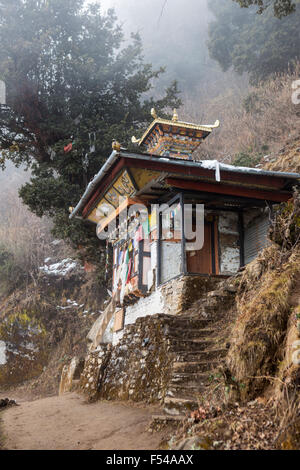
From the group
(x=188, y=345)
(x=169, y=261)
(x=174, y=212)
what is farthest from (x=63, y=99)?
Result: (x=188, y=345)

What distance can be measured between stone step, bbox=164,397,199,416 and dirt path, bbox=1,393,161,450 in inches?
14.7

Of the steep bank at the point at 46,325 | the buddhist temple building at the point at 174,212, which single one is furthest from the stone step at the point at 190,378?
the steep bank at the point at 46,325

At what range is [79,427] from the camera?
5.51m

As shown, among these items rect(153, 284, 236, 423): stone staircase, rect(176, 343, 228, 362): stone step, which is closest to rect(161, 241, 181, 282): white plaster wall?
rect(153, 284, 236, 423): stone staircase

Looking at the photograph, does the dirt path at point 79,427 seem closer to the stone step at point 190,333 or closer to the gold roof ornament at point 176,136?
the stone step at point 190,333

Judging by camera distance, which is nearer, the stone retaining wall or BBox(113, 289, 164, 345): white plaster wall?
Result: the stone retaining wall

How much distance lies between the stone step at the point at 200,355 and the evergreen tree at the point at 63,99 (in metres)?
8.31

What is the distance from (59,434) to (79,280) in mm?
15064

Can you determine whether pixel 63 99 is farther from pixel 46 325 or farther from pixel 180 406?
pixel 180 406

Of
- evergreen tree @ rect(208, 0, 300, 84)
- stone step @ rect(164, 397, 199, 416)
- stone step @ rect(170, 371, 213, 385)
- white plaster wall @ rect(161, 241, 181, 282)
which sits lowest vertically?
stone step @ rect(164, 397, 199, 416)

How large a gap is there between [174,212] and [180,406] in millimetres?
5610

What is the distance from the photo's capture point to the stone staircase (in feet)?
15.8

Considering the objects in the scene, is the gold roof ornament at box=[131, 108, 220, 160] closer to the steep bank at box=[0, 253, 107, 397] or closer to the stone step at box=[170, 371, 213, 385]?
the stone step at box=[170, 371, 213, 385]

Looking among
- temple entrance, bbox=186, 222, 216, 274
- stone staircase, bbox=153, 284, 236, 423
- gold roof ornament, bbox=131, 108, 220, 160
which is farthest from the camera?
gold roof ornament, bbox=131, 108, 220, 160
